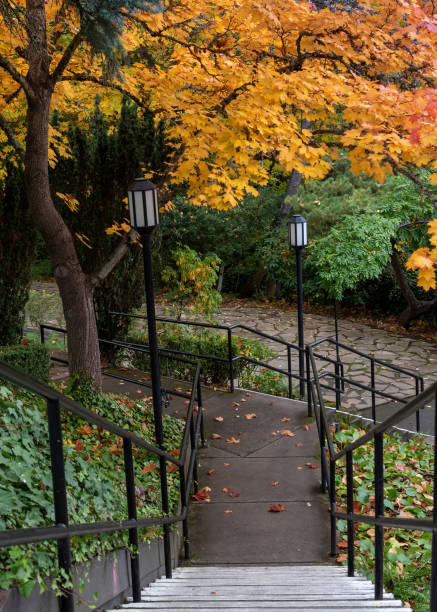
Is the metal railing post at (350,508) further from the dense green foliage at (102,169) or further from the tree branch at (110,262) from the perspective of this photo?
the dense green foliage at (102,169)

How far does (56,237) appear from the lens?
6805mm

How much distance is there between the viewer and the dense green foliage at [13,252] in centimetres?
952

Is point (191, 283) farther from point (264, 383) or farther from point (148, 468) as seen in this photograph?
point (148, 468)

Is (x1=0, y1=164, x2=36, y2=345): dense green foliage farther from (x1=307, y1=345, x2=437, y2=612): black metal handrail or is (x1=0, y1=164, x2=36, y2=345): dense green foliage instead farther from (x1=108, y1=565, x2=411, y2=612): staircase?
(x1=108, y1=565, x2=411, y2=612): staircase

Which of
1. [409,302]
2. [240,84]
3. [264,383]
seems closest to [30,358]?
[264,383]

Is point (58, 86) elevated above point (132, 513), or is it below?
above

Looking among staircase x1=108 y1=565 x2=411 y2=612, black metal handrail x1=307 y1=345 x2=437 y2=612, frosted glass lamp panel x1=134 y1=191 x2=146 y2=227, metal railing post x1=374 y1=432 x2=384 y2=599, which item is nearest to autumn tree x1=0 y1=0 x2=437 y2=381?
frosted glass lamp panel x1=134 y1=191 x2=146 y2=227

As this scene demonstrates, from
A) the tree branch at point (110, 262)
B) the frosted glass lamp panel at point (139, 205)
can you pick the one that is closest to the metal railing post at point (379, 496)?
the frosted glass lamp panel at point (139, 205)

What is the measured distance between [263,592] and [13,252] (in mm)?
7765

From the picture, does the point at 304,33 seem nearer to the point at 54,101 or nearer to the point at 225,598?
the point at 54,101

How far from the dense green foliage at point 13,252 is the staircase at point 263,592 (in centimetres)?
659

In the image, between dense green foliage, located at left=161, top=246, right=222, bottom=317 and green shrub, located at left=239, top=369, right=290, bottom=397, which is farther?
dense green foliage, located at left=161, top=246, right=222, bottom=317

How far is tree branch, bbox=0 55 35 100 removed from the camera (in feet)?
19.8

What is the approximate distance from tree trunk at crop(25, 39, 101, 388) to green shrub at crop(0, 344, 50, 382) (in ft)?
2.42
